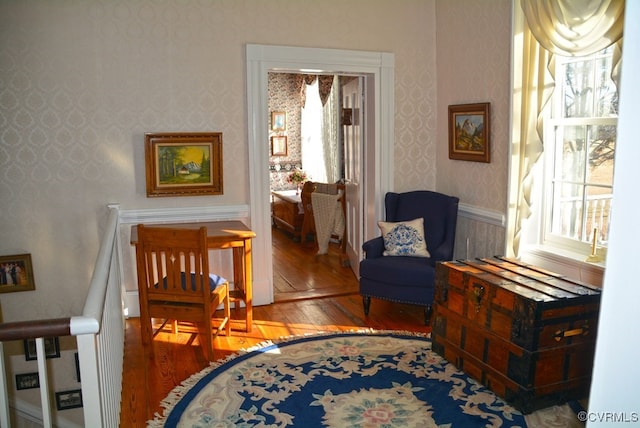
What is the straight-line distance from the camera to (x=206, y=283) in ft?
12.0

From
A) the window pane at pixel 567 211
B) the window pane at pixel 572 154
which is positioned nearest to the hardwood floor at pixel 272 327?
the window pane at pixel 567 211

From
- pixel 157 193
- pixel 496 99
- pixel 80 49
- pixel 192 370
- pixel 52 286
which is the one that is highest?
pixel 80 49

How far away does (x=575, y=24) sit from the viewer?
11.0 ft

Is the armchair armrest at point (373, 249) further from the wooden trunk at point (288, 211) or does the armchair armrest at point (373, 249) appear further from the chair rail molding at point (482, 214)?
the wooden trunk at point (288, 211)

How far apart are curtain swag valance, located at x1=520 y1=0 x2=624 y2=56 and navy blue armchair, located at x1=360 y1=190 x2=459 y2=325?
162 cm

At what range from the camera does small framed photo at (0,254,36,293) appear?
14.4ft

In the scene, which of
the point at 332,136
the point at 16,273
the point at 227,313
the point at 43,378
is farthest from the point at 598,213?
the point at 332,136

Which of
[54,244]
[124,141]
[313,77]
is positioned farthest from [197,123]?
[313,77]

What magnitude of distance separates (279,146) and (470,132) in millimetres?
5510

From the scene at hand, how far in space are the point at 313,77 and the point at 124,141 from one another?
16.4 ft

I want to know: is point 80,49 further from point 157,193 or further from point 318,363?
point 318,363

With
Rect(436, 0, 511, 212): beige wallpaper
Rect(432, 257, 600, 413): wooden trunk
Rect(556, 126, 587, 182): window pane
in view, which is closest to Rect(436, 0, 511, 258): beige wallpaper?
Rect(436, 0, 511, 212): beige wallpaper

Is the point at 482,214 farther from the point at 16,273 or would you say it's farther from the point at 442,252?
the point at 16,273

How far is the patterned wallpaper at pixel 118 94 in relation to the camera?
428 cm
